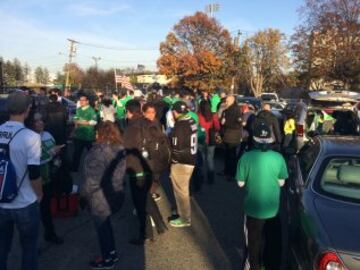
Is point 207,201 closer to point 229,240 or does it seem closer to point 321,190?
point 229,240

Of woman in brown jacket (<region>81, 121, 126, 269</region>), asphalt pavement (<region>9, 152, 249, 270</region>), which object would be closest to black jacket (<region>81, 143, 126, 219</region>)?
woman in brown jacket (<region>81, 121, 126, 269</region>)

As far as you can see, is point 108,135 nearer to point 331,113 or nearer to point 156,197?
point 156,197

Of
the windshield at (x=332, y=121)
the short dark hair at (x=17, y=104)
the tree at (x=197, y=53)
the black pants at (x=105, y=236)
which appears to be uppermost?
the tree at (x=197, y=53)

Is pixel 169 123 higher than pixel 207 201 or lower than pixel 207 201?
higher

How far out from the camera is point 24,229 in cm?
406

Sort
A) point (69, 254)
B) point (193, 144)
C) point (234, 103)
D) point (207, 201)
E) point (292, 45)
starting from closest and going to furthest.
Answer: point (69, 254) < point (193, 144) < point (207, 201) < point (234, 103) < point (292, 45)

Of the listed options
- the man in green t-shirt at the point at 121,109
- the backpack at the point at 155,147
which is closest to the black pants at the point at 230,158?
the backpack at the point at 155,147

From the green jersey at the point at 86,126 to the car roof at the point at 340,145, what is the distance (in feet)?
18.0

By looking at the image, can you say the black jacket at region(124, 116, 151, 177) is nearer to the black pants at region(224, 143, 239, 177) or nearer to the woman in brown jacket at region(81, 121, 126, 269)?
the woman in brown jacket at region(81, 121, 126, 269)

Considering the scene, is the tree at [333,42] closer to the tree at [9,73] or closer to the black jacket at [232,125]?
the black jacket at [232,125]

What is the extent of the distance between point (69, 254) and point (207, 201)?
3.22 m

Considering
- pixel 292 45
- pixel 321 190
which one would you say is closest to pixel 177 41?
pixel 292 45

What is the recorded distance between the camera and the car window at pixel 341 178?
4570mm

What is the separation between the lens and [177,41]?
193 ft
